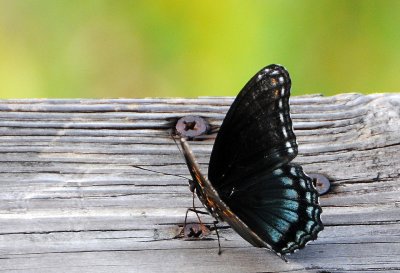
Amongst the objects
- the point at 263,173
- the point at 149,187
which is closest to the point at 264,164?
the point at 263,173

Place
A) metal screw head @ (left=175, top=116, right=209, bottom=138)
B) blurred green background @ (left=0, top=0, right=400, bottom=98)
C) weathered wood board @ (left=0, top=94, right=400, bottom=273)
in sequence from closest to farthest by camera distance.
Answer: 1. weathered wood board @ (left=0, top=94, right=400, bottom=273)
2. metal screw head @ (left=175, top=116, right=209, bottom=138)
3. blurred green background @ (left=0, top=0, right=400, bottom=98)

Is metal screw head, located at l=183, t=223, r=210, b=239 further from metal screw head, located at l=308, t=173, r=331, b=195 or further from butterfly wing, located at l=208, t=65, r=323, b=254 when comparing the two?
metal screw head, located at l=308, t=173, r=331, b=195

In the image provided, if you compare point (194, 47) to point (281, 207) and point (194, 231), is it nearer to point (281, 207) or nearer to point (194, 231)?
point (281, 207)

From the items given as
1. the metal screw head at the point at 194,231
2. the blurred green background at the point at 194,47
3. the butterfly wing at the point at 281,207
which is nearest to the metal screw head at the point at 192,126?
the butterfly wing at the point at 281,207

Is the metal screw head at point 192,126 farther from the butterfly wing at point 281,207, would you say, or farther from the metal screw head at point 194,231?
the metal screw head at point 194,231

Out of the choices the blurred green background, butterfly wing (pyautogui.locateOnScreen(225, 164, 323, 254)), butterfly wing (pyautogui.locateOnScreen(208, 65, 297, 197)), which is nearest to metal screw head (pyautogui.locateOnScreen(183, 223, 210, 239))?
butterfly wing (pyautogui.locateOnScreen(225, 164, 323, 254))

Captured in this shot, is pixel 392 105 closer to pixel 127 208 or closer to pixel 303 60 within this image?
pixel 127 208

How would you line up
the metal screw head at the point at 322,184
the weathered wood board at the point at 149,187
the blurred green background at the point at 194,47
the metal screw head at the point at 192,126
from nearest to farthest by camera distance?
the weathered wood board at the point at 149,187 → the metal screw head at the point at 322,184 → the metal screw head at the point at 192,126 → the blurred green background at the point at 194,47
